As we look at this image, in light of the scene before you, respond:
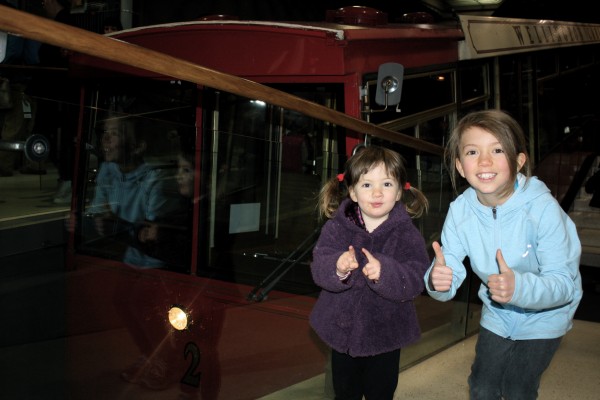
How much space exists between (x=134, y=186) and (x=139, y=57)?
27.6 inches

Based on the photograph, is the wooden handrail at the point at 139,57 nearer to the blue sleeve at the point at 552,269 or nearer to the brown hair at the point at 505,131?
the brown hair at the point at 505,131

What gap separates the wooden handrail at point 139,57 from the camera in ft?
6.97

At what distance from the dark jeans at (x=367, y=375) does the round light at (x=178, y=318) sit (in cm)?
66

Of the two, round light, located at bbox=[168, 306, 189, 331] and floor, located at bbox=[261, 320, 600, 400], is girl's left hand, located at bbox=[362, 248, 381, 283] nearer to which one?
round light, located at bbox=[168, 306, 189, 331]

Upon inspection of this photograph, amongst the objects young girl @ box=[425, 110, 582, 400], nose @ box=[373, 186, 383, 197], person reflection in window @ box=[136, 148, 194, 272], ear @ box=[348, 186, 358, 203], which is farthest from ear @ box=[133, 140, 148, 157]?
young girl @ box=[425, 110, 582, 400]

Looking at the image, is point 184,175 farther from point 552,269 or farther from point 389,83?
point 552,269

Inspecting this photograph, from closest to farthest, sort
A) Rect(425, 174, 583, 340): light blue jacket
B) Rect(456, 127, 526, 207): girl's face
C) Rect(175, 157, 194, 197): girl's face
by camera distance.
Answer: Rect(425, 174, 583, 340): light blue jacket → Rect(456, 127, 526, 207): girl's face → Rect(175, 157, 194, 197): girl's face

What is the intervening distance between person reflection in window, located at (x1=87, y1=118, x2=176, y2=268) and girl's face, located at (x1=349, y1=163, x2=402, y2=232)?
0.92 meters

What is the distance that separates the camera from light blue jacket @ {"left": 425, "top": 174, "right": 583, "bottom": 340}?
2.35 meters

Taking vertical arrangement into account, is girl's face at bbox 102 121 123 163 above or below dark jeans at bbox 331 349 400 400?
above

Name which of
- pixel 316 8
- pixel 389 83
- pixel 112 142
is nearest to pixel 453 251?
pixel 112 142

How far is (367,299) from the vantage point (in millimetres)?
2727

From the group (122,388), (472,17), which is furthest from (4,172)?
(472,17)

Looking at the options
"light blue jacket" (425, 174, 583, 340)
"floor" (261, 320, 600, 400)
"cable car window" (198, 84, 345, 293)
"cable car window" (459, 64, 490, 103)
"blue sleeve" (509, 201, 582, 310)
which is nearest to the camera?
"blue sleeve" (509, 201, 582, 310)
